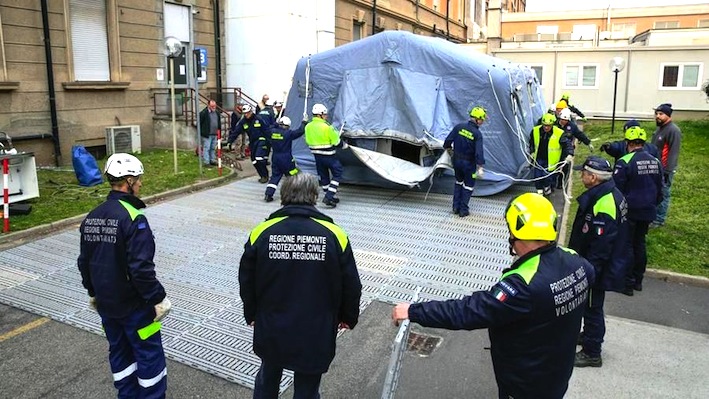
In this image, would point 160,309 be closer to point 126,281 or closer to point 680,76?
point 126,281

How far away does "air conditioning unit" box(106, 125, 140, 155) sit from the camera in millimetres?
14445

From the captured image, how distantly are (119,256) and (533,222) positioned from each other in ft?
8.15

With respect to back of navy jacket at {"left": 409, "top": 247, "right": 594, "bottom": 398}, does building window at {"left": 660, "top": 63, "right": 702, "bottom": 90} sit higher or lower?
higher

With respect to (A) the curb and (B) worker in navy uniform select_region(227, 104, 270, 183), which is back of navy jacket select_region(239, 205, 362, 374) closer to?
(A) the curb

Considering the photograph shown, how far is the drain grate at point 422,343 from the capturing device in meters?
4.73

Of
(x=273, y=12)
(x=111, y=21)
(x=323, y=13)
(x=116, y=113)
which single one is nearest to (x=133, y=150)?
(x=116, y=113)

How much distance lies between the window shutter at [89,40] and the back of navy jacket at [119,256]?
12.2 meters

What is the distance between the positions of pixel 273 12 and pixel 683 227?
569 inches

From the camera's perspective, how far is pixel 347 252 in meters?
3.03

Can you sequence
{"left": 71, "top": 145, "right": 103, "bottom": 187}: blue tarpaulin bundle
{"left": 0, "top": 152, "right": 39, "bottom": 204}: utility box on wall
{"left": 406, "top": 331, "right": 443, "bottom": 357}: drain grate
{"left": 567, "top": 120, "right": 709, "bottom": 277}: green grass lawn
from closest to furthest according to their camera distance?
{"left": 406, "top": 331, "right": 443, "bottom": 357}: drain grate, {"left": 567, "top": 120, "right": 709, "bottom": 277}: green grass lawn, {"left": 0, "top": 152, "right": 39, "bottom": 204}: utility box on wall, {"left": 71, "top": 145, "right": 103, "bottom": 187}: blue tarpaulin bundle

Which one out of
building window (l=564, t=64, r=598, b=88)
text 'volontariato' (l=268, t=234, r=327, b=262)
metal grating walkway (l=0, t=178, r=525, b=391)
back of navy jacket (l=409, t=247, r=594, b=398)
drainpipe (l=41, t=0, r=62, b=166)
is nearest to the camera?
back of navy jacket (l=409, t=247, r=594, b=398)

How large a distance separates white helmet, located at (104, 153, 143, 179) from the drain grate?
270 cm

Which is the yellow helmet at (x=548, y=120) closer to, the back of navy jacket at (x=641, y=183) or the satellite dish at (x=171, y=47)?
the back of navy jacket at (x=641, y=183)

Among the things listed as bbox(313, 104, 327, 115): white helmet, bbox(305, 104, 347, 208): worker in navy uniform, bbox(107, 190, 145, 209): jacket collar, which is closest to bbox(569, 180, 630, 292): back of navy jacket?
bbox(107, 190, 145, 209): jacket collar
